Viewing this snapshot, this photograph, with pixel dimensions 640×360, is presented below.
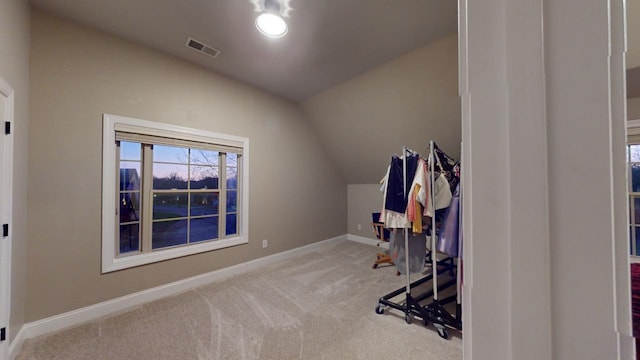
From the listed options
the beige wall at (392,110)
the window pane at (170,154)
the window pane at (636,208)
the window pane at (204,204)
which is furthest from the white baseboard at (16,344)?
the window pane at (636,208)

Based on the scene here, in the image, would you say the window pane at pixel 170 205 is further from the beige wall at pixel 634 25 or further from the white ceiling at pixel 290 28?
the beige wall at pixel 634 25

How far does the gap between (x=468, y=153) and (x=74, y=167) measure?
295 cm

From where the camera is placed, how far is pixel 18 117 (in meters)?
1.72

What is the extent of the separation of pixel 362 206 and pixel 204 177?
302cm

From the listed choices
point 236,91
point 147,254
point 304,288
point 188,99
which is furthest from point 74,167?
point 304,288

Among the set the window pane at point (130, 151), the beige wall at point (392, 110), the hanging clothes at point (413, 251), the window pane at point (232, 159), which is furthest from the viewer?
the window pane at point (232, 159)

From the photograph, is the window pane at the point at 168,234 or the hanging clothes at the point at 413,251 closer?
the hanging clothes at the point at 413,251

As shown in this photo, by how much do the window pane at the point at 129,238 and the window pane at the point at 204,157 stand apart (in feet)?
3.07

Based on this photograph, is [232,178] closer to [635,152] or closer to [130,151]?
[130,151]

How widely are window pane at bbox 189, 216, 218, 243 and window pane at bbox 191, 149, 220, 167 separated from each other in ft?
2.35

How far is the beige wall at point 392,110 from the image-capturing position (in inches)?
102

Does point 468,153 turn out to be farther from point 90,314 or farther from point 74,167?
point 90,314

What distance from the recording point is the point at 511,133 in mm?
286

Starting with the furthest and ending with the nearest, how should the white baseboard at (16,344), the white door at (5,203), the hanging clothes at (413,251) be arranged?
the hanging clothes at (413,251) → the white baseboard at (16,344) → the white door at (5,203)
